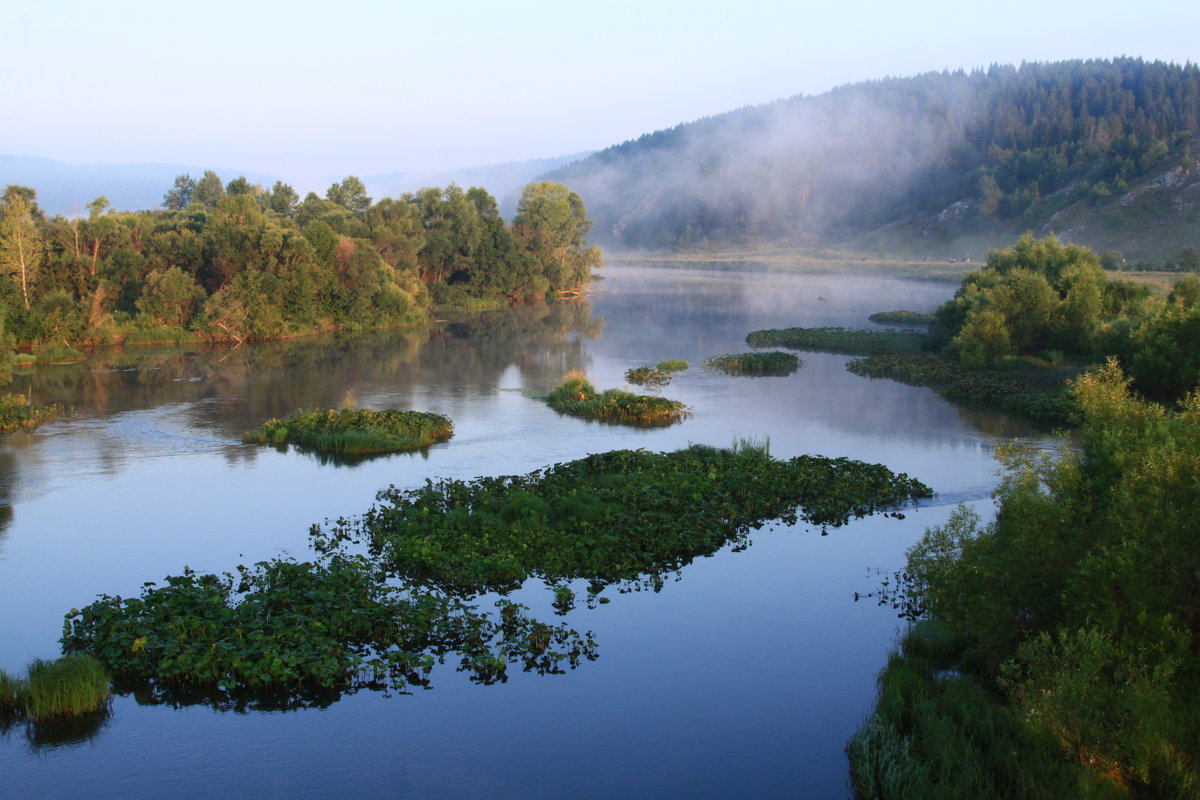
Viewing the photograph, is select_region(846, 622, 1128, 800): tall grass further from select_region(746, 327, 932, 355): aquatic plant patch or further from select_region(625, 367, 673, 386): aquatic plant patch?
select_region(746, 327, 932, 355): aquatic plant patch

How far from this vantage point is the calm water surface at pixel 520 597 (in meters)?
11.5

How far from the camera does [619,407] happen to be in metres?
31.2

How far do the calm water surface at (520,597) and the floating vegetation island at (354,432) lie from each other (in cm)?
83

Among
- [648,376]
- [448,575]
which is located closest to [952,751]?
[448,575]

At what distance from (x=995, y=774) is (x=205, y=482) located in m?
18.8

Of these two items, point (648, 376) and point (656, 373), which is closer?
point (648, 376)

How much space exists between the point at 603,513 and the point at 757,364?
23252mm

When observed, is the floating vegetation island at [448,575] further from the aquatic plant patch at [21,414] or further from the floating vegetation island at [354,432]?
the aquatic plant patch at [21,414]

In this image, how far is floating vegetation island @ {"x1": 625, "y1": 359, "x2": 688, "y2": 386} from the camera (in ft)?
124

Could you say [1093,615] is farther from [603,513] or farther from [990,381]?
[990,381]

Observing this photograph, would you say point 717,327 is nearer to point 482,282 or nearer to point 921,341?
point 921,341

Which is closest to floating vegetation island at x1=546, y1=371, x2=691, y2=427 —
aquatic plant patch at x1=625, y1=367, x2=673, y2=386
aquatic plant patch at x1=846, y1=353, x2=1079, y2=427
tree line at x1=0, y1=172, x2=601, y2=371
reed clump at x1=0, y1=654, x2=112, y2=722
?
aquatic plant patch at x1=625, y1=367, x2=673, y2=386

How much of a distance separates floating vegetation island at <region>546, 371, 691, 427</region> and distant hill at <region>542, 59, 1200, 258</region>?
70.8 m

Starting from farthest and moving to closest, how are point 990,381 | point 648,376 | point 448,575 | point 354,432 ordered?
point 648,376 → point 990,381 → point 354,432 → point 448,575
